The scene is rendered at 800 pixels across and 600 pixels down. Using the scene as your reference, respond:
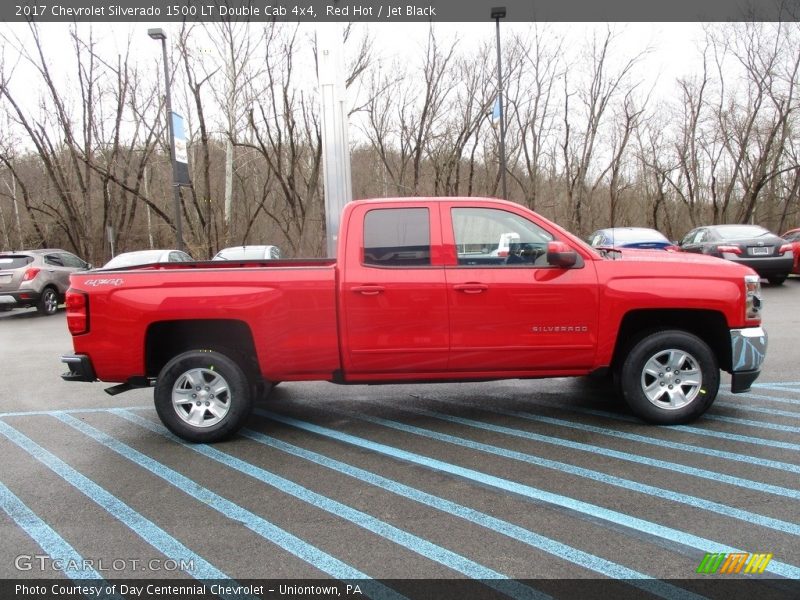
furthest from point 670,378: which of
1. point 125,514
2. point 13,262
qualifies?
point 13,262

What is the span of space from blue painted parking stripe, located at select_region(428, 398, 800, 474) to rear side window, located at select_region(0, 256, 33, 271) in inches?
534

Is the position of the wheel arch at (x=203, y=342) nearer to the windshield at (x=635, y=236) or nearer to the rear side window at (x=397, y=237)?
the rear side window at (x=397, y=237)

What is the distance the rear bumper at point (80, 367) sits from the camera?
4559 millimetres

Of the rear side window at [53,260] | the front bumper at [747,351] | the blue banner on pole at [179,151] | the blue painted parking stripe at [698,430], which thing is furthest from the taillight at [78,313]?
the blue banner on pole at [179,151]

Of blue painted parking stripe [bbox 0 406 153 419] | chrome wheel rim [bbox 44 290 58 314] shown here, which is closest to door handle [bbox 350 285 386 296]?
blue painted parking stripe [bbox 0 406 153 419]

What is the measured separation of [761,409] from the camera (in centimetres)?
513

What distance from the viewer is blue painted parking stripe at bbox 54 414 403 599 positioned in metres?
2.79

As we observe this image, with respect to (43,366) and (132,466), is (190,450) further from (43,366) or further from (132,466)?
(43,366)

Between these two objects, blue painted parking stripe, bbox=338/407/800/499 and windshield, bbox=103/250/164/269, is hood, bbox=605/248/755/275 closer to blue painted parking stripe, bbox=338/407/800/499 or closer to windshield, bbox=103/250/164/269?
blue painted parking stripe, bbox=338/407/800/499

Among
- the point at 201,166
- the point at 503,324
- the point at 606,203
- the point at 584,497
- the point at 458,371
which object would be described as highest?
the point at 201,166

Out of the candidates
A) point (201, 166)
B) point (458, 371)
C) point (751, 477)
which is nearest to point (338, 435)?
point (458, 371)

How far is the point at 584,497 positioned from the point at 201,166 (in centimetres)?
2828

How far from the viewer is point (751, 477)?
3703 mm

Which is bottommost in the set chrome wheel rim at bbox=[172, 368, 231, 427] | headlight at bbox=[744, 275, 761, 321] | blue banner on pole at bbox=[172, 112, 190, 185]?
chrome wheel rim at bbox=[172, 368, 231, 427]
